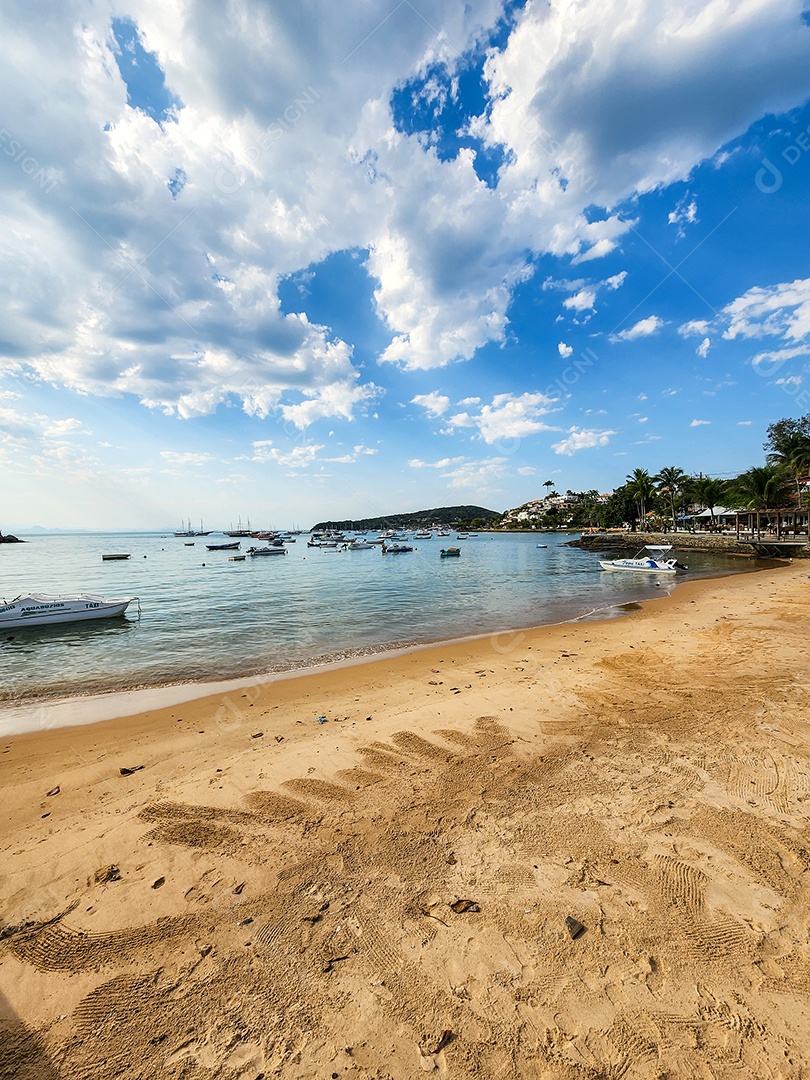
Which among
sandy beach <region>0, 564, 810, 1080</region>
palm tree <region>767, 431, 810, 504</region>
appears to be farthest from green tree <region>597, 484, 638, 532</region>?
sandy beach <region>0, 564, 810, 1080</region>

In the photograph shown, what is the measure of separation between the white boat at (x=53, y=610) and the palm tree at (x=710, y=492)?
90.5 m

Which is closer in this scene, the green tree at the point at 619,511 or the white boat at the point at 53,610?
the white boat at the point at 53,610

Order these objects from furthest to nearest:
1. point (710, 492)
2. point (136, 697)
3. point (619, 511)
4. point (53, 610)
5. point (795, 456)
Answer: point (619, 511) → point (710, 492) → point (795, 456) → point (53, 610) → point (136, 697)

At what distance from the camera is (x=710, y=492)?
77000mm

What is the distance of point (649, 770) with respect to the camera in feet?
18.0

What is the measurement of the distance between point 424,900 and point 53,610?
955 inches

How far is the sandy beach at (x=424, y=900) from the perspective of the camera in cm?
262

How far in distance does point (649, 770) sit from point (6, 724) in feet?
42.5

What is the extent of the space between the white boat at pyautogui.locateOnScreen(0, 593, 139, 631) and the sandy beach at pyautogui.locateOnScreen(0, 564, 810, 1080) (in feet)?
52.0

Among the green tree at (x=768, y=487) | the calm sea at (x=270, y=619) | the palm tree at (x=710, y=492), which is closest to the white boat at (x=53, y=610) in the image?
the calm sea at (x=270, y=619)

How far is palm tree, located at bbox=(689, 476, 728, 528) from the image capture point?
3044 inches

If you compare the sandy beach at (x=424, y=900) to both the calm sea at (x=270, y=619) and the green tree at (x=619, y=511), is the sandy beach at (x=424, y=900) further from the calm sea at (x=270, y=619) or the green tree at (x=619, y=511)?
the green tree at (x=619, y=511)

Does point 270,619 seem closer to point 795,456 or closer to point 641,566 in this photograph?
point 641,566

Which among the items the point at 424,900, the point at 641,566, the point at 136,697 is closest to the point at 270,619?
the point at 136,697
